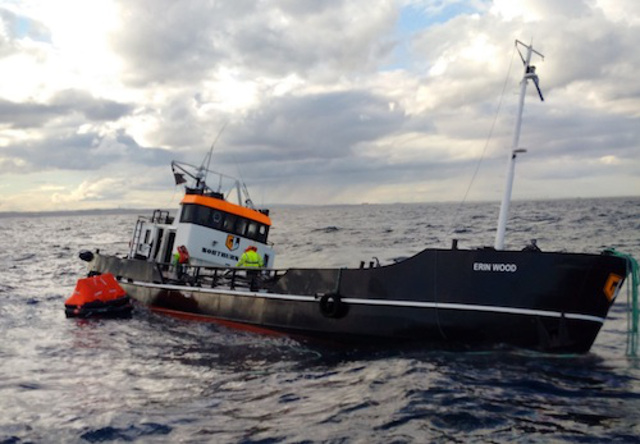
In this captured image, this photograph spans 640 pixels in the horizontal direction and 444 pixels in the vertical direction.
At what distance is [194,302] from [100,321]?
2844mm

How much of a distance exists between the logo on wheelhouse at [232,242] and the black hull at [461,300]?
6.61 metres

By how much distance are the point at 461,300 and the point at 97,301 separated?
10.8 meters

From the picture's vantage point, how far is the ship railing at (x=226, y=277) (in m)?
13.2

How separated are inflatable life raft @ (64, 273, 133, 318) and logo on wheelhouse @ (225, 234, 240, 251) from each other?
13.0 ft

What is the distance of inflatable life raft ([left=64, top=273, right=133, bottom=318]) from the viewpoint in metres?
15.3

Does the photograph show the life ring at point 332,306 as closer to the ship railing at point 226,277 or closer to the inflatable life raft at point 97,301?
the ship railing at point 226,277

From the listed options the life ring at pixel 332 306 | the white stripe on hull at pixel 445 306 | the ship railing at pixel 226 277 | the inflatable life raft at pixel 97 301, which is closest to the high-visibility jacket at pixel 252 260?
the ship railing at pixel 226 277

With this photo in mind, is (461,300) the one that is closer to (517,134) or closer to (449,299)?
(449,299)

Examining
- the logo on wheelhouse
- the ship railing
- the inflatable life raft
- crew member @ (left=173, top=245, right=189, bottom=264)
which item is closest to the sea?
the ship railing

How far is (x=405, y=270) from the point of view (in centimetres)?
1030

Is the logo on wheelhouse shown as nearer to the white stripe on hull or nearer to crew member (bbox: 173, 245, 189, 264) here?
A: crew member (bbox: 173, 245, 189, 264)

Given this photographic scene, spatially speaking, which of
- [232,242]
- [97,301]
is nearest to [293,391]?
[97,301]

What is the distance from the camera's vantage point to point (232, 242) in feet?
60.6

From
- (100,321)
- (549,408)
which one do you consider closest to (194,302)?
(100,321)
